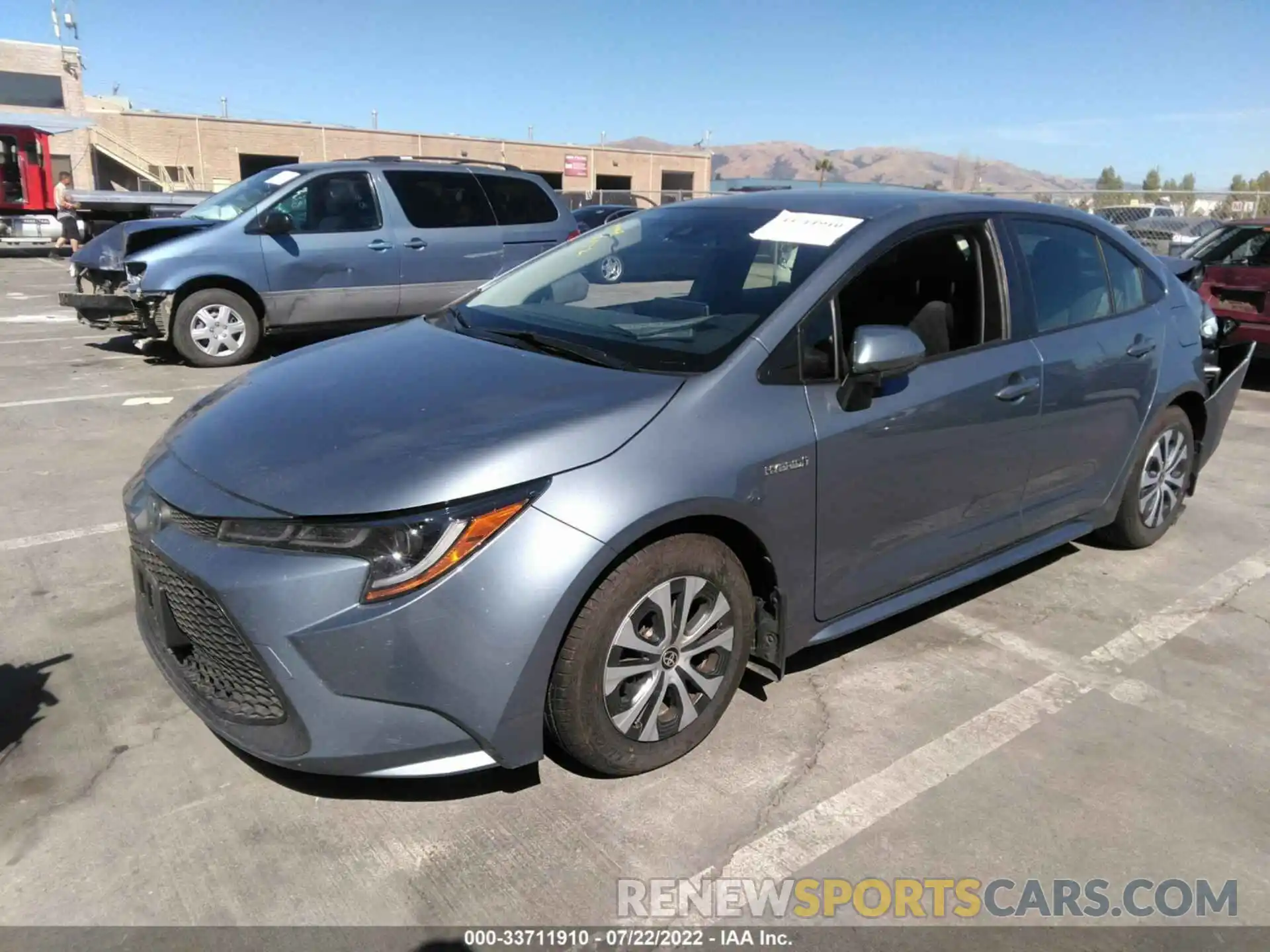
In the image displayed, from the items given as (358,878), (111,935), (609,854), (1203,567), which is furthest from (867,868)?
(1203,567)

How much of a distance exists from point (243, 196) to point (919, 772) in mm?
8585

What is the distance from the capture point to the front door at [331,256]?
8617 millimetres

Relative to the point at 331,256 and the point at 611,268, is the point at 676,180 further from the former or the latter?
the point at 611,268

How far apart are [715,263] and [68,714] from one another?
270 centimetres

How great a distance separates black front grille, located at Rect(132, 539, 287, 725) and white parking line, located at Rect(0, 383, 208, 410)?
527cm

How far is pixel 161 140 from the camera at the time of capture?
41.8m

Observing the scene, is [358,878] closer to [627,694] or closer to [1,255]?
[627,694]

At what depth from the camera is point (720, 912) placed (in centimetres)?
236

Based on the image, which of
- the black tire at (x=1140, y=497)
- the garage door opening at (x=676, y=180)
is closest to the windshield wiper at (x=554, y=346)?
the black tire at (x=1140, y=497)

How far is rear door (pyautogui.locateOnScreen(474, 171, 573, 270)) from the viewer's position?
9.55 metres

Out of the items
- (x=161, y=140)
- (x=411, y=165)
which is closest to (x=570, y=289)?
(x=411, y=165)

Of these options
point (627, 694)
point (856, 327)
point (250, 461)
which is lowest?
point (627, 694)

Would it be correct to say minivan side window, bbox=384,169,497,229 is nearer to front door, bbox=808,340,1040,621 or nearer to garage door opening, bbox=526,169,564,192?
front door, bbox=808,340,1040,621

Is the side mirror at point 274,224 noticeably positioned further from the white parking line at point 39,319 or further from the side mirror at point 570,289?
the side mirror at point 570,289
